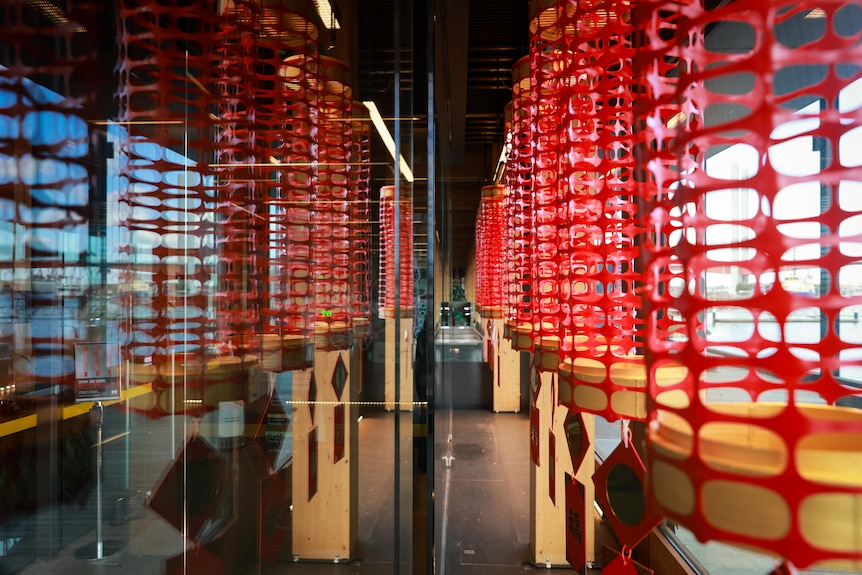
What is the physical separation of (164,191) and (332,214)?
0.36 metres

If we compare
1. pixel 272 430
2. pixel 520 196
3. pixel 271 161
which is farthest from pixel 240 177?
pixel 520 196

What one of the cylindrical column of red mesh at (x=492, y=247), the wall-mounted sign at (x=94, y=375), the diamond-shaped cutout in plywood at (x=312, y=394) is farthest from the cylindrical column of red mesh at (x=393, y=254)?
the cylindrical column of red mesh at (x=492, y=247)

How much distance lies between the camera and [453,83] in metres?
4.00

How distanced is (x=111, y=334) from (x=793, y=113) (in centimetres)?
96

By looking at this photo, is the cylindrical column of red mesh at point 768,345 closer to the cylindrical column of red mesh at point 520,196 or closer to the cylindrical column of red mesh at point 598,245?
the cylindrical column of red mesh at point 598,245

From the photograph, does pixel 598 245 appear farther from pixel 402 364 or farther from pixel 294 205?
pixel 294 205

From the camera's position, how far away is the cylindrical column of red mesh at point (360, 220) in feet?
3.87

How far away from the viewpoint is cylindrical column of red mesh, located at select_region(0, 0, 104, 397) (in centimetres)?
68

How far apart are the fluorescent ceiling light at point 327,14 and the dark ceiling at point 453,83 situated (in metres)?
0.10

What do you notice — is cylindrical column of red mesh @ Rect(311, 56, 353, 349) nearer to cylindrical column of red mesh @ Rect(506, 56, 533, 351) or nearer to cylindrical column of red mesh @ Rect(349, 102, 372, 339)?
cylindrical column of red mesh @ Rect(349, 102, 372, 339)

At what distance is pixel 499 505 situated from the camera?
357cm

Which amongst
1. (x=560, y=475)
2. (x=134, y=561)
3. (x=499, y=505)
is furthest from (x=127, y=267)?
(x=499, y=505)

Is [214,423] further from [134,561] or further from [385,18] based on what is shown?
[385,18]

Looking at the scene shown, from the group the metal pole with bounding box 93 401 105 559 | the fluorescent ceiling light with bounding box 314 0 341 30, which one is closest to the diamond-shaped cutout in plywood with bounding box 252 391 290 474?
the metal pole with bounding box 93 401 105 559
